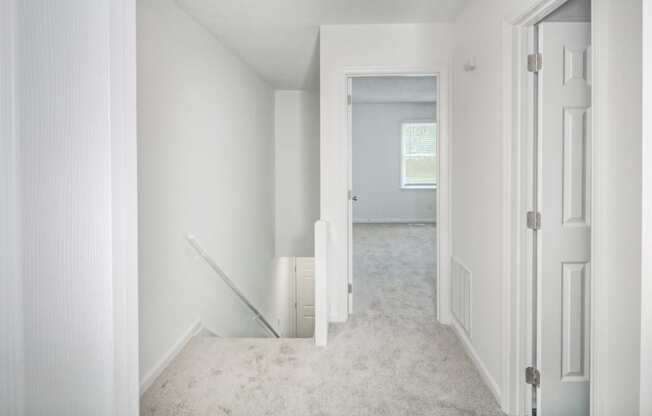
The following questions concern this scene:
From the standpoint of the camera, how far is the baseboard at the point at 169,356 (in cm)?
229

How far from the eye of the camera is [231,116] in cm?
392

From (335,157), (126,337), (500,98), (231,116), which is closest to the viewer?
(126,337)

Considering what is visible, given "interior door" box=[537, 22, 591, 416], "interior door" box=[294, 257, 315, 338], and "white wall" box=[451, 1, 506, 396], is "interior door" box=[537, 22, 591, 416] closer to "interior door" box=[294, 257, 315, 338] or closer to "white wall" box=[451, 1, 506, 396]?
"white wall" box=[451, 1, 506, 396]

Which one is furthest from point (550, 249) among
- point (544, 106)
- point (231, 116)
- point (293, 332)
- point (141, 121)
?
point (293, 332)

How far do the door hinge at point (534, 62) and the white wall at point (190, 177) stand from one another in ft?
6.78

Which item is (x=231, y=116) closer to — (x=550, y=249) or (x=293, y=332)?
(x=550, y=249)

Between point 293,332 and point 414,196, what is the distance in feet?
12.7

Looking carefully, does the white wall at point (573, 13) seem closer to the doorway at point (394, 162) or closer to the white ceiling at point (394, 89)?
the white ceiling at point (394, 89)

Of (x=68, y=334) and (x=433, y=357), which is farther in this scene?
(x=433, y=357)

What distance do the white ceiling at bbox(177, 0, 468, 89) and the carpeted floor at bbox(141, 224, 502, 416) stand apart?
2.38m

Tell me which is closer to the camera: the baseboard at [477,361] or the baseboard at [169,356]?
the baseboard at [477,361]

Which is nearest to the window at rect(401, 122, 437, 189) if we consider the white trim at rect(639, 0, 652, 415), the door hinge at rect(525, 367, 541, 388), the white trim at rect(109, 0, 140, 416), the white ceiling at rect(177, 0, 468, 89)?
the white ceiling at rect(177, 0, 468, 89)

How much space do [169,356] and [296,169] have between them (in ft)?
12.4

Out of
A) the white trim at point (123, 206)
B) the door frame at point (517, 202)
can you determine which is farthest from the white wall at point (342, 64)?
the white trim at point (123, 206)
